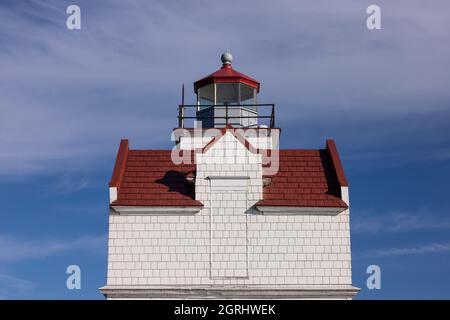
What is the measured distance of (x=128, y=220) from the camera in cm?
2433

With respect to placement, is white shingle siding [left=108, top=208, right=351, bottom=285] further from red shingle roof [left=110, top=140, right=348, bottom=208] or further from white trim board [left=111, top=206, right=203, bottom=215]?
red shingle roof [left=110, top=140, right=348, bottom=208]

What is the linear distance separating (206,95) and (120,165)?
7040mm

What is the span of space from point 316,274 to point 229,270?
116 inches

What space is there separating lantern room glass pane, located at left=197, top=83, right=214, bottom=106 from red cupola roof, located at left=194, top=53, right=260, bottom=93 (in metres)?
0.22

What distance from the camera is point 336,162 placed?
85.5 feet

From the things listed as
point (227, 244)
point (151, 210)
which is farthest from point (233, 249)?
point (151, 210)

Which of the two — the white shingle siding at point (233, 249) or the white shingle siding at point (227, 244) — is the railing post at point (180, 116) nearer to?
the white shingle siding at point (227, 244)

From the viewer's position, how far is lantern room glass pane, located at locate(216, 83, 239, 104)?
30.8 metres

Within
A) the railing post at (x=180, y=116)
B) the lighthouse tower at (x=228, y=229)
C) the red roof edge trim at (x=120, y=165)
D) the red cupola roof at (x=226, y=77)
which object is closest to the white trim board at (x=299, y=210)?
the lighthouse tower at (x=228, y=229)
